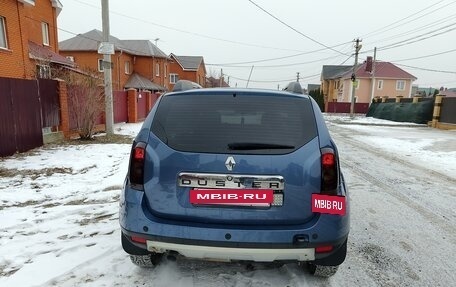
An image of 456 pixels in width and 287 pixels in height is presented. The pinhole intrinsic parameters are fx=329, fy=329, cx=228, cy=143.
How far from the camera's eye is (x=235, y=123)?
8.39 feet

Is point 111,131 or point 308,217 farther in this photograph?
point 111,131

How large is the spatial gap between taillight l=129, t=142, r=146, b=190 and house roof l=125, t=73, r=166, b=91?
3642 cm

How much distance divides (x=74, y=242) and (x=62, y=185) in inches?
104

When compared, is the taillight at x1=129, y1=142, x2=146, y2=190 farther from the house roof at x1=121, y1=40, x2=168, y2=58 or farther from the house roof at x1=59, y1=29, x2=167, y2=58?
the house roof at x1=121, y1=40, x2=168, y2=58

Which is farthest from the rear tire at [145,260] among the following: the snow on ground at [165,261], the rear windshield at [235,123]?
the rear windshield at [235,123]

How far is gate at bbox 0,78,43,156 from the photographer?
26.1ft

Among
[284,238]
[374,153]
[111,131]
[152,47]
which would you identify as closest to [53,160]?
[111,131]

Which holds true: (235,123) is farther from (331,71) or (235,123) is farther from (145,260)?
(331,71)

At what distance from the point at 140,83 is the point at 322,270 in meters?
37.6

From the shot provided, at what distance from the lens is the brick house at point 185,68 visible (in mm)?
51125

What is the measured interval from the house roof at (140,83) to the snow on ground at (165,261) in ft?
102

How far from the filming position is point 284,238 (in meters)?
2.32

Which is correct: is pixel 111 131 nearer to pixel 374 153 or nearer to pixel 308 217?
pixel 374 153

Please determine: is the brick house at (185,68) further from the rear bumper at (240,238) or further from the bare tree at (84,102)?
the rear bumper at (240,238)
